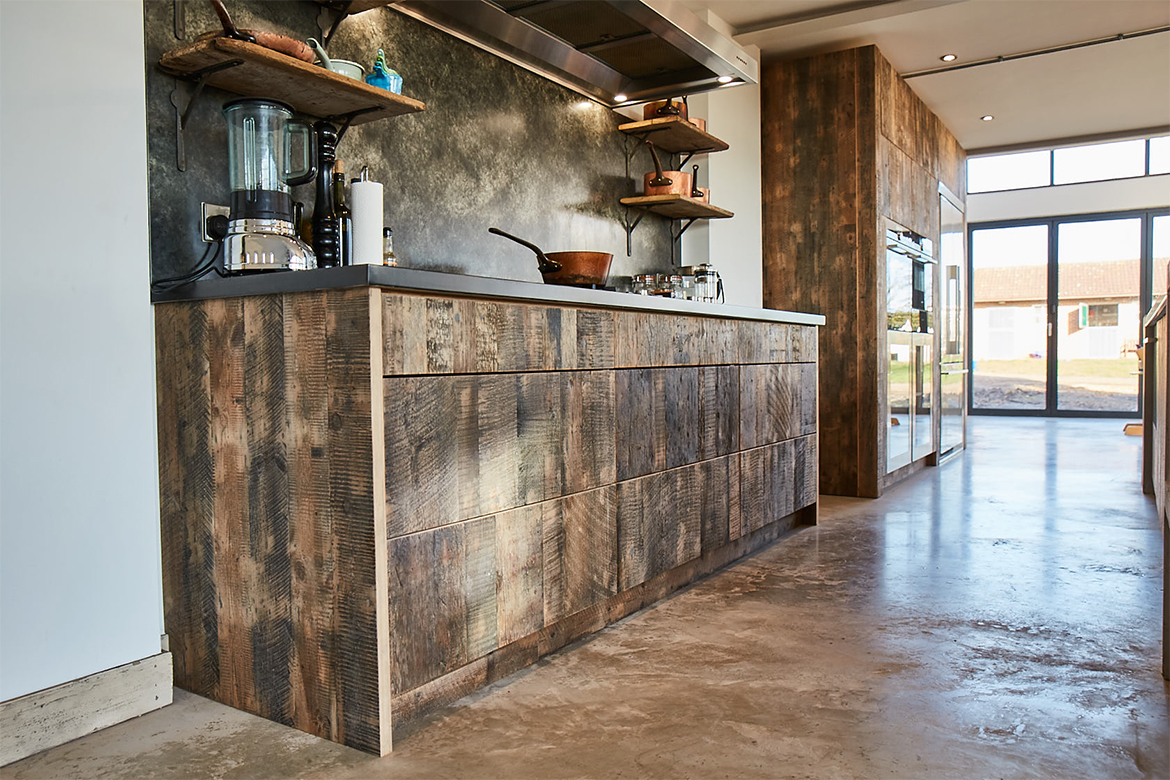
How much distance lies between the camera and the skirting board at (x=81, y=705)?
5.41 ft

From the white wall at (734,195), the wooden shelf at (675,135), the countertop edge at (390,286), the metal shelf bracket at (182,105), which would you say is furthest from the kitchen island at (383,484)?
the white wall at (734,195)

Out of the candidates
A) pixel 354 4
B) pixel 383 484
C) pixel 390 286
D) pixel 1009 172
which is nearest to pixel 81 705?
pixel 383 484

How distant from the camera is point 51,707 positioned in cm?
171

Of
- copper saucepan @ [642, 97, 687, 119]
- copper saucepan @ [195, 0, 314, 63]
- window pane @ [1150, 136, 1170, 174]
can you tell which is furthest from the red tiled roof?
copper saucepan @ [195, 0, 314, 63]

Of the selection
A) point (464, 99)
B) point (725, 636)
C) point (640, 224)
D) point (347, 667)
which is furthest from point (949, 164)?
point (347, 667)

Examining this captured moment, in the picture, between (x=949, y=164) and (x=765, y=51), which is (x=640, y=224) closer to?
(x=765, y=51)

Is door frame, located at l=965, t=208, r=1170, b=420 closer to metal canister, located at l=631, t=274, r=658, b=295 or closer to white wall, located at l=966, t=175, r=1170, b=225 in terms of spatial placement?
white wall, located at l=966, t=175, r=1170, b=225

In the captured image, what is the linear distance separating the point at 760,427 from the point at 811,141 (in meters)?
2.31

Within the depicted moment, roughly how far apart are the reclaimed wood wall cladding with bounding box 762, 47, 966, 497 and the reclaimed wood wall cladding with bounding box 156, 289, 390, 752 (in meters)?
3.64

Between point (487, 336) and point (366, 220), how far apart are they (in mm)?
587

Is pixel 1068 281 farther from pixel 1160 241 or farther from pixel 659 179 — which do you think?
pixel 659 179

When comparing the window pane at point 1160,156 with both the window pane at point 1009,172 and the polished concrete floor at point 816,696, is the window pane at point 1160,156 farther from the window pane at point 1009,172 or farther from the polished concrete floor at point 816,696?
the polished concrete floor at point 816,696

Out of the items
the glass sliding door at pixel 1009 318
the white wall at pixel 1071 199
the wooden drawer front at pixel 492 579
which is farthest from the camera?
the glass sliding door at pixel 1009 318

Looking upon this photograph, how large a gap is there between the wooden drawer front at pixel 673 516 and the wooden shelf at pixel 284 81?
1.22 meters
